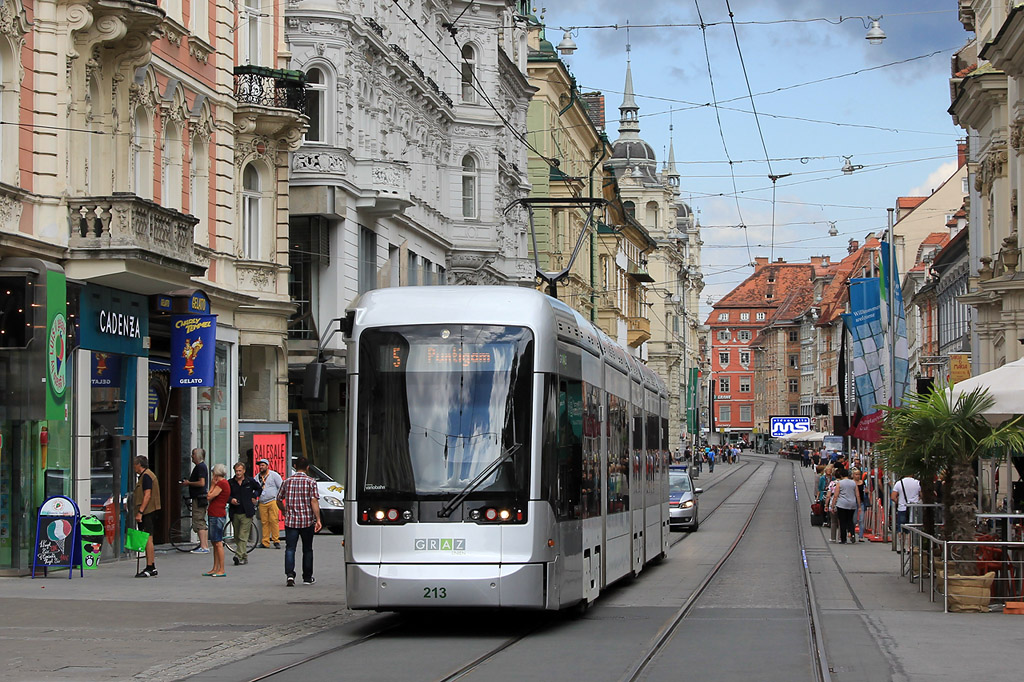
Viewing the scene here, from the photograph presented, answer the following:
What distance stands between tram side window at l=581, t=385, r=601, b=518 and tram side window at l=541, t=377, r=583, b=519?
→ 0.30 m

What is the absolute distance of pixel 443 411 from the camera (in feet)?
48.1

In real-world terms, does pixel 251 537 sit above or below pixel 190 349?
below

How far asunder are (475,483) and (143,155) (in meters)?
13.6

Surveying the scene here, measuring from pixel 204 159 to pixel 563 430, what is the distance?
15387 millimetres

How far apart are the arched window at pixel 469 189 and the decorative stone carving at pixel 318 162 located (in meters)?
12.9

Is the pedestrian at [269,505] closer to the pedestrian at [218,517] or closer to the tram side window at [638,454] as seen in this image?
the pedestrian at [218,517]

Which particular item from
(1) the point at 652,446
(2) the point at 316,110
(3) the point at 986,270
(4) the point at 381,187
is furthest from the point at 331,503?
(3) the point at 986,270

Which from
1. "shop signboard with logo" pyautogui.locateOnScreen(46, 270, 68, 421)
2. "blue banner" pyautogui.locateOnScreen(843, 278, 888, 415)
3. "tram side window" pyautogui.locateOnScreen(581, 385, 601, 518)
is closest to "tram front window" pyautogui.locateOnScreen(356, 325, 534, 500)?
"tram side window" pyautogui.locateOnScreen(581, 385, 601, 518)

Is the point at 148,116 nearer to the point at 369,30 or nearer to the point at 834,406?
the point at 369,30

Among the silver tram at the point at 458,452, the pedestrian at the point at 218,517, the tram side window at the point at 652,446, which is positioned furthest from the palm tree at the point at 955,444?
the pedestrian at the point at 218,517

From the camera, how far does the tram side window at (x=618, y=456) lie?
62.1ft

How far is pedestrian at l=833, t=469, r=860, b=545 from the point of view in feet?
105

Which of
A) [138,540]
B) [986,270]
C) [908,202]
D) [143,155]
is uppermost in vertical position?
[908,202]

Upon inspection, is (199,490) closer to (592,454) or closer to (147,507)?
(147,507)
